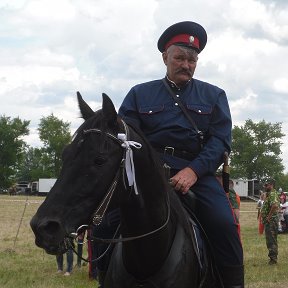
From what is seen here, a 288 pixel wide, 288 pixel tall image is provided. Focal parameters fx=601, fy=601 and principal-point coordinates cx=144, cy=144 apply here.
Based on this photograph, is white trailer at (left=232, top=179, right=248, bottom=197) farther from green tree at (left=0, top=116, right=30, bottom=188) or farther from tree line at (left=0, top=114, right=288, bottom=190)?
green tree at (left=0, top=116, right=30, bottom=188)

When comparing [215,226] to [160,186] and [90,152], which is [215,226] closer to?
[160,186]

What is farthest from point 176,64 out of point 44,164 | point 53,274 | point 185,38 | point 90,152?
point 44,164

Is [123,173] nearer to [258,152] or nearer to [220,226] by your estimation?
[220,226]

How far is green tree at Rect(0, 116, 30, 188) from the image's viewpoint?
281 ft

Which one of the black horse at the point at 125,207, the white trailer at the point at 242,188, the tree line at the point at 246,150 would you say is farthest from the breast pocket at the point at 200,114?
the tree line at the point at 246,150

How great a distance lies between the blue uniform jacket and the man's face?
94 millimetres

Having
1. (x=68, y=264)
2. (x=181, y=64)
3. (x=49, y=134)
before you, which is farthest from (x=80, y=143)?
(x=49, y=134)

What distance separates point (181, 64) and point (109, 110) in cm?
144

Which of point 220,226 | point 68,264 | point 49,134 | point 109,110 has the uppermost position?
point 49,134

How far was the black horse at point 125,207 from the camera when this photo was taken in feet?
11.6

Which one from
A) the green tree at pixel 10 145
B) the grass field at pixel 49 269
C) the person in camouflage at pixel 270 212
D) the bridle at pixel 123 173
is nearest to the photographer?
the bridle at pixel 123 173

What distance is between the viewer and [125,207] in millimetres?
4078

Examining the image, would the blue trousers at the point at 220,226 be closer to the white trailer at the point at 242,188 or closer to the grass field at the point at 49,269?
the grass field at the point at 49,269

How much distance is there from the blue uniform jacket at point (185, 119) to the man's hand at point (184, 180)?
59 mm
